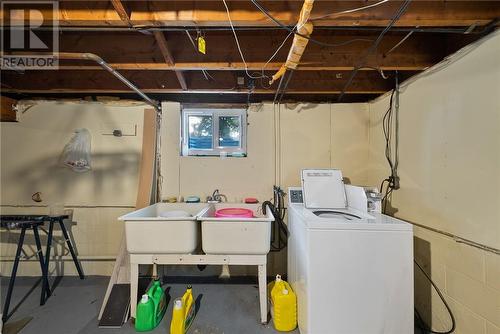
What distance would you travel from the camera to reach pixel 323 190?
2020 millimetres

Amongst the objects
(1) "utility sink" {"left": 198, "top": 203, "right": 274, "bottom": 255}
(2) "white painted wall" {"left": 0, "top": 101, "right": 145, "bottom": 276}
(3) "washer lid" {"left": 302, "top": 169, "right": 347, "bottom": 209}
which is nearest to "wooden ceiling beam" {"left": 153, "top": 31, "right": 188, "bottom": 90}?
(2) "white painted wall" {"left": 0, "top": 101, "right": 145, "bottom": 276}

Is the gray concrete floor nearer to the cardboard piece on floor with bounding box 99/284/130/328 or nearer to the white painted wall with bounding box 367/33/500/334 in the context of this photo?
the cardboard piece on floor with bounding box 99/284/130/328

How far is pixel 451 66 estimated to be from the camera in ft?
4.81

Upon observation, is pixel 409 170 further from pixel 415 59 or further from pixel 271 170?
pixel 271 170

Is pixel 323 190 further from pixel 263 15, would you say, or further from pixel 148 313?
pixel 148 313

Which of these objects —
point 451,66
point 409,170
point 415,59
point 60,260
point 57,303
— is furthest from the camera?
point 60,260

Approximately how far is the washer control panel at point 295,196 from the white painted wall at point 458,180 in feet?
2.81

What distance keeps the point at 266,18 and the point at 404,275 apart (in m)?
1.68

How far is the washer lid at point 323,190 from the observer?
1.97m

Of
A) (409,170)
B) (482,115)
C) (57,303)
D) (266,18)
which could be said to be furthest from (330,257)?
(57,303)

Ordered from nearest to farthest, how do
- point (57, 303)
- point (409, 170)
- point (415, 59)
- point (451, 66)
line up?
1. point (451, 66)
2. point (415, 59)
3. point (409, 170)
4. point (57, 303)

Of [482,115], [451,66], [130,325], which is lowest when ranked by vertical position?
[130,325]

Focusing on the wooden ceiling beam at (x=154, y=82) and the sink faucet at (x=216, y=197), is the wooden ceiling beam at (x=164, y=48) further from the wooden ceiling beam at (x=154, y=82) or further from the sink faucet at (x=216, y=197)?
the sink faucet at (x=216, y=197)

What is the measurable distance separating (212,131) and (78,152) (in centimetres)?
144
